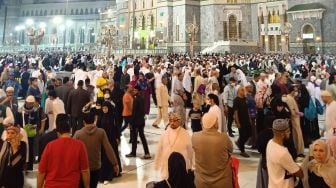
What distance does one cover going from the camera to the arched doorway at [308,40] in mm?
35875

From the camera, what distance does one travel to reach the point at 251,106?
8.12 meters

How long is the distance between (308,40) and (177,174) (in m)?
36.5

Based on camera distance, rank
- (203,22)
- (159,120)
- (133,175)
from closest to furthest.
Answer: (133,175) → (159,120) → (203,22)

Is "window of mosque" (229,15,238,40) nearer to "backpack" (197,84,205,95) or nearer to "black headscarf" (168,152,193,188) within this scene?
"backpack" (197,84,205,95)

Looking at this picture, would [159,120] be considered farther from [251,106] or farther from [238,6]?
[238,6]

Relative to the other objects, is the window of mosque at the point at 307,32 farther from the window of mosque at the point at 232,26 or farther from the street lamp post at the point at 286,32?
the window of mosque at the point at 232,26

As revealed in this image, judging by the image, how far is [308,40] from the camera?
36.2 m

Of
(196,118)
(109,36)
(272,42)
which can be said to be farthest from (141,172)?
(272,42)

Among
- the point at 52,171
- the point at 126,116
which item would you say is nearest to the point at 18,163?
the point at 52,171

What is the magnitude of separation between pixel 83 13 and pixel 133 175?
76.9 metres

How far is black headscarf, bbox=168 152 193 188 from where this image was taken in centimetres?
333

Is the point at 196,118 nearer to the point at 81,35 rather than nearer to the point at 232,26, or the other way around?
the point at 232,26

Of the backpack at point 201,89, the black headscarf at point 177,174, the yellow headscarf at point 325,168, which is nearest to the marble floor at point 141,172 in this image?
the yellow headscarf at point 325,168

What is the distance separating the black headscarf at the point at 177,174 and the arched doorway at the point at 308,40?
35717 millimetres
